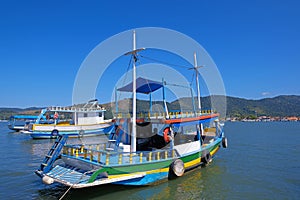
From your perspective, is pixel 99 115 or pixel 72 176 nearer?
pixel 72 176

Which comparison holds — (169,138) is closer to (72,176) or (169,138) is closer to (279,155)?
(72,176)

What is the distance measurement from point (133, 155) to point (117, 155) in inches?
31.0

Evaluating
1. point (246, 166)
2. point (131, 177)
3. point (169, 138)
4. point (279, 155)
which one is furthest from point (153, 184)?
point (279, 155)

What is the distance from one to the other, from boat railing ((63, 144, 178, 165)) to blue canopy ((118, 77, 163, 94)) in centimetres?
392

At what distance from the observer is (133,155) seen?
400 inches

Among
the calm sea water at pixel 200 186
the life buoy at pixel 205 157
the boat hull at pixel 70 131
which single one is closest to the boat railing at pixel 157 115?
the life buoy at pixel 205 157

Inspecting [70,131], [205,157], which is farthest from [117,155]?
[70,131]

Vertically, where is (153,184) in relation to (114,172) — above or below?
below

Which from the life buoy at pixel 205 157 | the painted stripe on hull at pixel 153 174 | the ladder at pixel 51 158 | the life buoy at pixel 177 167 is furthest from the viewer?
the life buoy at pixel 205 157

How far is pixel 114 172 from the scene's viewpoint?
9219mm

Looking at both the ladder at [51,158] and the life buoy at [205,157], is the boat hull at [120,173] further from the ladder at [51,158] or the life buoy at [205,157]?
the life buoy at [205,157]

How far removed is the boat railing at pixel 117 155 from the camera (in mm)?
9500

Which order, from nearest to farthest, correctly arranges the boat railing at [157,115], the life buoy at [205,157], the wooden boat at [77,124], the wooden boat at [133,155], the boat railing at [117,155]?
the wooden boat at [133,155]
the boat railing at [117,155]
the boat railing at [157,115]
the life buoy at [205,157]
the wooden boat at [77,124]

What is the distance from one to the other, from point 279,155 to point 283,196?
1188 centimetres
